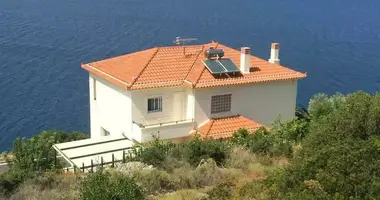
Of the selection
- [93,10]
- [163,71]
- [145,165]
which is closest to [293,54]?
[93,10]

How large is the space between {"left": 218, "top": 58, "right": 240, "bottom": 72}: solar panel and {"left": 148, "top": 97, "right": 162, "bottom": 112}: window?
3101mm

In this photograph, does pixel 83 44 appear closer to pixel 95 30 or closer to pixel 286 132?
pixel 95 30

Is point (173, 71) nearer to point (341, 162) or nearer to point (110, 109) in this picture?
point (110, 109)

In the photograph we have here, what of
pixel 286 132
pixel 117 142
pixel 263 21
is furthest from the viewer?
pixel 263 21

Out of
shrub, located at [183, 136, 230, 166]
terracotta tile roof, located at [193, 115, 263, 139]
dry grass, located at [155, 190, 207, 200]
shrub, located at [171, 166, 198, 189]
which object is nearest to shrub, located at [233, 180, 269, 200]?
dry grass, located at [155, 190, 207, 200]

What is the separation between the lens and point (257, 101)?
2391 centimetres

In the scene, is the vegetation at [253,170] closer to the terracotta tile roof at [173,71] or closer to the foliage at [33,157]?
the foliage at [33,157]

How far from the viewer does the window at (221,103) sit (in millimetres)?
22641

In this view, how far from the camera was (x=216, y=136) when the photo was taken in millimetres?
21531

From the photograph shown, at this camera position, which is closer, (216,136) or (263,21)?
(216,136)

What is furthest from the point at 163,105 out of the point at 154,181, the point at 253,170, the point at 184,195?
the point at 184,195

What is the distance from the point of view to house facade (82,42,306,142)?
71.9ft

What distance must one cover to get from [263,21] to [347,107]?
195 feet

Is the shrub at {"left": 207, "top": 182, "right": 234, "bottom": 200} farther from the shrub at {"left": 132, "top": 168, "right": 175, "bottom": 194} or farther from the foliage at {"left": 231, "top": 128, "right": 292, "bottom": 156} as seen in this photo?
the foliage at {"left": 231, "top": 128, "right": 292, "bottom": 156}
